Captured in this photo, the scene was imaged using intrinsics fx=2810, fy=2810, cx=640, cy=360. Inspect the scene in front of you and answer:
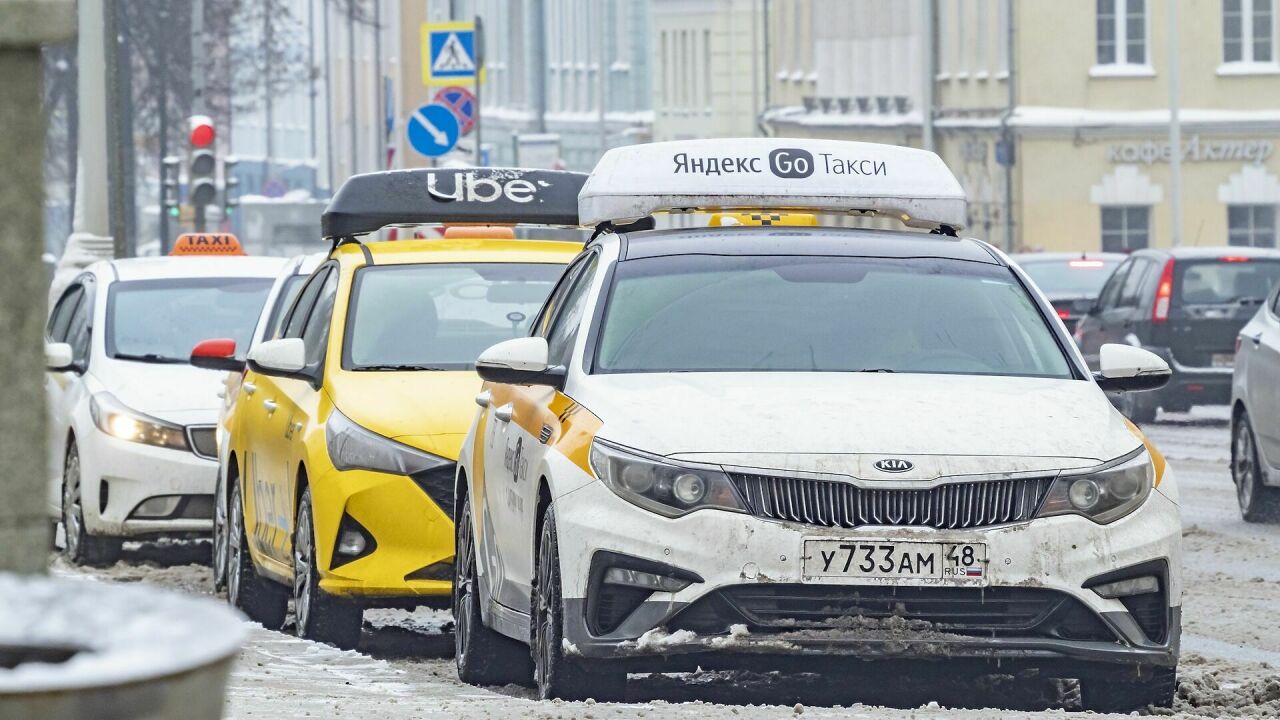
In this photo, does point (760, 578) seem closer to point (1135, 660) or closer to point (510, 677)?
point (1135, 660)

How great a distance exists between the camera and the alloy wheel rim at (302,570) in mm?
9914

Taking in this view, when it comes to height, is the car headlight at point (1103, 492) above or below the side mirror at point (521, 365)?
below

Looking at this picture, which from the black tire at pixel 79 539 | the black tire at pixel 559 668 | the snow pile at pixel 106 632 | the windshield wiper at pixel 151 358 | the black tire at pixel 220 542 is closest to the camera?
the snow pile at pixel 106 632

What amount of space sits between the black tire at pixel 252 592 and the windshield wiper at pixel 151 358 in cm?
288

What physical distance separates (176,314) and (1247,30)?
1613 inches

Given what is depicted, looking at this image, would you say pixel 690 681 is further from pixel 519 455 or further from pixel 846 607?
pixel 846 607

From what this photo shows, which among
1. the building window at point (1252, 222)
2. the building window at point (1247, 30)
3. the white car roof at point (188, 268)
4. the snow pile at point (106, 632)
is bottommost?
the snow pile at point (106, 632)

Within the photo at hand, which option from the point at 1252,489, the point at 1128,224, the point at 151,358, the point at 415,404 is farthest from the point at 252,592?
the point at 1128,224

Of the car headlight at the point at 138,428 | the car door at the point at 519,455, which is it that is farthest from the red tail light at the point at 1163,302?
the car door at the point at 519,455

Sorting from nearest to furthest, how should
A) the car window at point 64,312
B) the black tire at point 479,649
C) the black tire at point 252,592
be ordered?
the black tire at point 479,649 < the black tire at point 252,592 < the car window at point 64,312

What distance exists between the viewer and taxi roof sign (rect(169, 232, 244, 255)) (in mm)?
17328

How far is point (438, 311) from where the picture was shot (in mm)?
10672

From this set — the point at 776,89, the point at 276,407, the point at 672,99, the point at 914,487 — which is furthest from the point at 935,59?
the point at 914,487

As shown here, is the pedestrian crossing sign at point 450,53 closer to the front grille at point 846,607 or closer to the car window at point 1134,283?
the car window at point 1134,283
